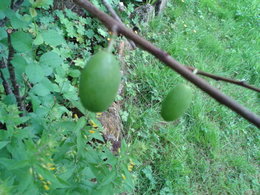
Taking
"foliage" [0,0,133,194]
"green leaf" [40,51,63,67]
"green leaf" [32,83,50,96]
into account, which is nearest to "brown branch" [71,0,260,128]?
"foliage" [0,0,133,194]

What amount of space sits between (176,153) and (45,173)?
1774mm

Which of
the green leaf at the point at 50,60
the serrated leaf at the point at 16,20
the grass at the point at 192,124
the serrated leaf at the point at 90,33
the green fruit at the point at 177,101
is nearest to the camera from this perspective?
the green fruit at the point at 177,101

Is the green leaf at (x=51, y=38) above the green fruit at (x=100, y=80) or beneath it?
beneath

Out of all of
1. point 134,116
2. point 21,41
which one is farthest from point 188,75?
point 134,116

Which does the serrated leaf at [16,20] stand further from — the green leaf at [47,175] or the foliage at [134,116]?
the green leaf at [47,175]

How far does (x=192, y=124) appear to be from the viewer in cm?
304

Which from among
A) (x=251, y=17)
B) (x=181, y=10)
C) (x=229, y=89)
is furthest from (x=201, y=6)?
(x=229, y=89)

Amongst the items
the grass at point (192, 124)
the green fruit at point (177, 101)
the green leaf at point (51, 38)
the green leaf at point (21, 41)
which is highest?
the green fruit at point (177, 101)

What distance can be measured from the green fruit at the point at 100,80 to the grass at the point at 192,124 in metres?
1.67

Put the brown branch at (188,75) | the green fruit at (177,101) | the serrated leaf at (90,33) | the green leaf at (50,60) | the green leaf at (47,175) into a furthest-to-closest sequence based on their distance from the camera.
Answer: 1. the serrated leaf at (90,33)
2. the green leaf at (50,60)
3. the green leaf at (47,175)
4. the green fruit at (177,101)
5. the brown branch at (188,75)

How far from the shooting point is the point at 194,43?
382 cm

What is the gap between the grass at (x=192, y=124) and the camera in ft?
8.79

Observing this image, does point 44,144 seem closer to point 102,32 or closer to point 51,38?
point 51,38

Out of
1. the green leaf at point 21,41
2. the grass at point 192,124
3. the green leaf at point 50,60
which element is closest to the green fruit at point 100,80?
the green leaf at point 21,41
